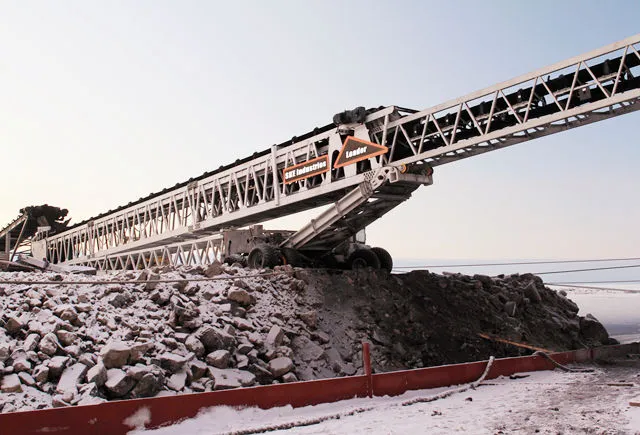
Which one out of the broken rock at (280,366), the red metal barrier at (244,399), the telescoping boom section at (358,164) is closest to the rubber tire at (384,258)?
the telescoping boom section at (358,164)

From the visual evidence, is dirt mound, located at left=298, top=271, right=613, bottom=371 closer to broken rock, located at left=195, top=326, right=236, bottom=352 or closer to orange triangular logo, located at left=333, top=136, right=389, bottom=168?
broken rock, located at left=195, top=326, right=236, bottom=352

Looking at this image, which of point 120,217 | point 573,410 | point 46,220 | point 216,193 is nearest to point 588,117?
point 573,410

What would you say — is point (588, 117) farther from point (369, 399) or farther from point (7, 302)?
point (7, 302)

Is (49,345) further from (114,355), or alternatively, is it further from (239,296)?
(239,296)

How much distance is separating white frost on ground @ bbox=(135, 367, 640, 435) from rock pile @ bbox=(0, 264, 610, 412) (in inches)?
73.1

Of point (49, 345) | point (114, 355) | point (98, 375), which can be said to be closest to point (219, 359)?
point (114, 355)

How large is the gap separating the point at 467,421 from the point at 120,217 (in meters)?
24.5

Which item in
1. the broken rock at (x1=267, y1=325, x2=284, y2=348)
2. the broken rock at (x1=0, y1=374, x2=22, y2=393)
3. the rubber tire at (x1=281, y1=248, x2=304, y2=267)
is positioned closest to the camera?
the broken rock at (x1=0, y1=374, x2=22, y2=393)

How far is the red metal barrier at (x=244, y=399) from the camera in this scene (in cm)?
608

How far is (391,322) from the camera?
13.6 metres

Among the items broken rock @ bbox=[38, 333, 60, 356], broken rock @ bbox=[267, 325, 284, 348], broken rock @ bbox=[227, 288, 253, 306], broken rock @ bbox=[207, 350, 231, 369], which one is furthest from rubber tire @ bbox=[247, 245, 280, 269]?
broken rock @ bbox=[38, 333, 60, 356]

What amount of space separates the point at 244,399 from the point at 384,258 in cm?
1038

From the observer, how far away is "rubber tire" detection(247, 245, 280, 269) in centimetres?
1560

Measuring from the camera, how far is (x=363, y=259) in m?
16.9
